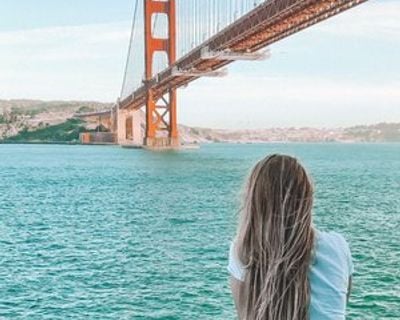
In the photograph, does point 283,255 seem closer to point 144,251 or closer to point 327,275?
point 327,275

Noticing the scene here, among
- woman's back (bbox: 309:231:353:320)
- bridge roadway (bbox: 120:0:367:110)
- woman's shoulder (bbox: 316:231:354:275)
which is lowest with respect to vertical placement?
woman's back (bbox: 309:231:353:320)

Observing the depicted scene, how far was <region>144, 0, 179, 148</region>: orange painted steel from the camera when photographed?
1853 inches

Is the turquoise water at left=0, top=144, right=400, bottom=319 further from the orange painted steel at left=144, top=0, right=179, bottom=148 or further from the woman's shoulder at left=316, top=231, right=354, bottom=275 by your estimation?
the orange painted steel at left=144, top=0, right=179, bottom=148

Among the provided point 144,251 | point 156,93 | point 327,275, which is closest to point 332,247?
point 327,275

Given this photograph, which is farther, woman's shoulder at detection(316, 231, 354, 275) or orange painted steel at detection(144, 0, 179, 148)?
orange painted steel at detection(144, 0, 179, 148)

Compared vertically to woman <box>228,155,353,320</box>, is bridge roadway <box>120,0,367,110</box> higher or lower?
higher

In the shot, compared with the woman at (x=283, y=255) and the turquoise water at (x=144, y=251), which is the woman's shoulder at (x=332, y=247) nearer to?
the woman at (x=283, y=255)

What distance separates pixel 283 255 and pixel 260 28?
22.9 meters

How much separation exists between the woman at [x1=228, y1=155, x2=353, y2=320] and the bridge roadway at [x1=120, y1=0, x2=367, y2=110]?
18169mm

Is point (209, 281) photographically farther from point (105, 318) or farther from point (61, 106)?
point (61, 106)

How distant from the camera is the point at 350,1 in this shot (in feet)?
61.1

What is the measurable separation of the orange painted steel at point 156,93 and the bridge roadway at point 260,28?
7184 mm

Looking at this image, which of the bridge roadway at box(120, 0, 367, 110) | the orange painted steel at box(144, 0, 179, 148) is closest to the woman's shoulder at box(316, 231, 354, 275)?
the bridge roadway at box(120, 0, 367, 110)

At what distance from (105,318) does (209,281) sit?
5.58ft
